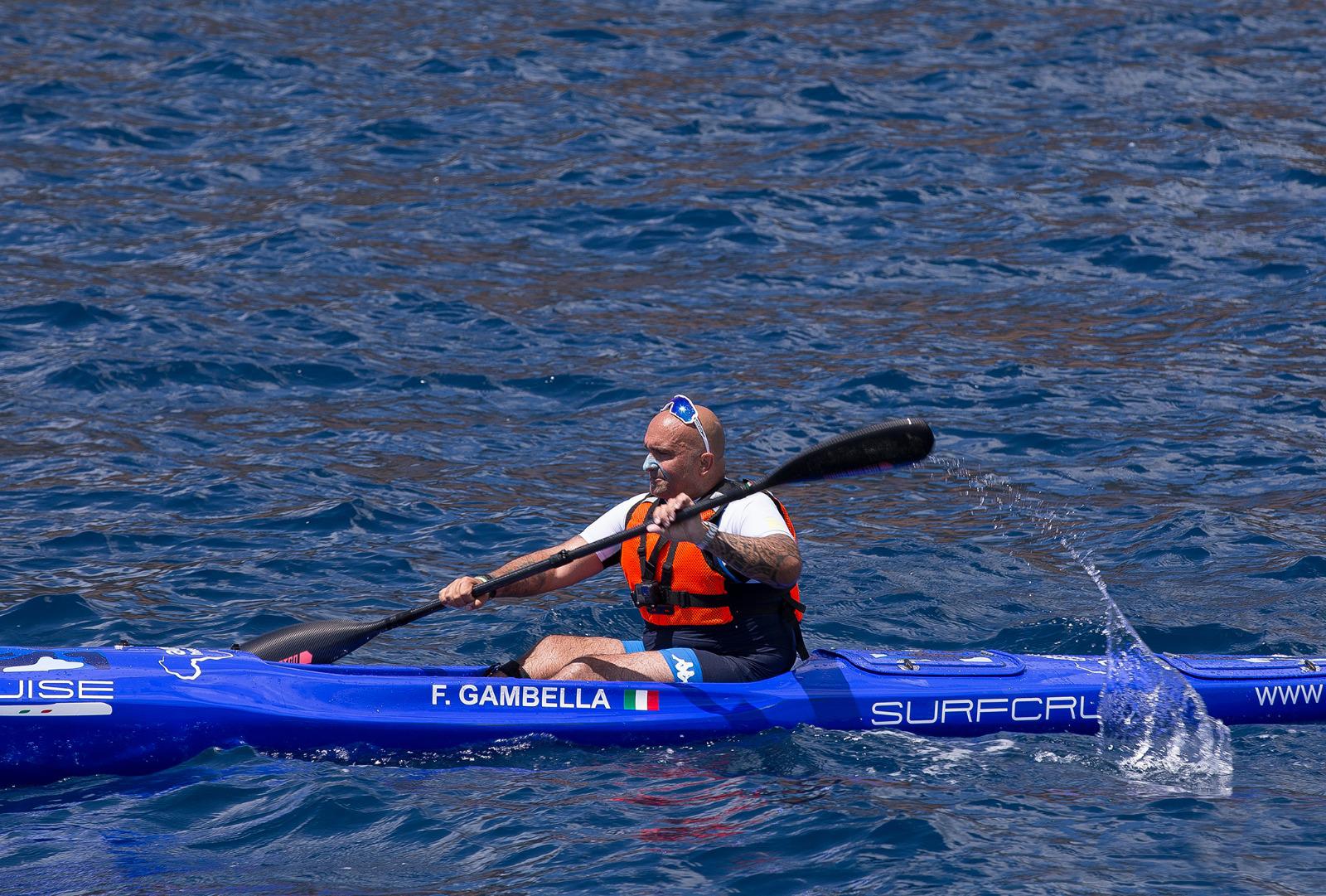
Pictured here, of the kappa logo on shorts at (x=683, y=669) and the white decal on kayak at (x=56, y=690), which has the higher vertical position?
the white decal on kayak at (x=56, y=690)

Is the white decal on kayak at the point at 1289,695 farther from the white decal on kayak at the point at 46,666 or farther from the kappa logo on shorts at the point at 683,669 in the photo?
the white decal on kayak at the point at 46,666

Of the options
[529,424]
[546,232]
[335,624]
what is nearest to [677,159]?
[546,232]

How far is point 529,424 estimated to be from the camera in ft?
31.2

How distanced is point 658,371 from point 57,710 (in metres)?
5.50

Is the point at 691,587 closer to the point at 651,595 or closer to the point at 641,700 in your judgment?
the point at 651,595

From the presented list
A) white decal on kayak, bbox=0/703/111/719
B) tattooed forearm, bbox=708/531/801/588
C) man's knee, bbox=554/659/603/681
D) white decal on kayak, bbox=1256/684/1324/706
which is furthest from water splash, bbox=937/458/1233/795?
white decal on kayak, bbox=0/703/111/719

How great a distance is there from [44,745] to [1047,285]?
7910 mm

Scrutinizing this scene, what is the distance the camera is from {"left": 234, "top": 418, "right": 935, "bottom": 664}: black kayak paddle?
5648 millimetres

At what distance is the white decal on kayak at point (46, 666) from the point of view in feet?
17.4

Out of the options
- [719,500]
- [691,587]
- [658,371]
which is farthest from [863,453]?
[658,371]

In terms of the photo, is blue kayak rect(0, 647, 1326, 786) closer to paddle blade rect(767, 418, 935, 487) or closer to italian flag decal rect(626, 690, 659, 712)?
italian flag decal rect(626, 690, 659, 712)

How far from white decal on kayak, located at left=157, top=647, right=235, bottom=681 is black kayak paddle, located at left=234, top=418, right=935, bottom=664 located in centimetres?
15

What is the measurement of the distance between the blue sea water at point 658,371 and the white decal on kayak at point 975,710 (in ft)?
0.45

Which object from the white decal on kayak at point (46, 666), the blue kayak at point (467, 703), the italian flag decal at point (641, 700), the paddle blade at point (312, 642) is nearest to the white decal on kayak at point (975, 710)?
the blue kayak at point (467, 703)
